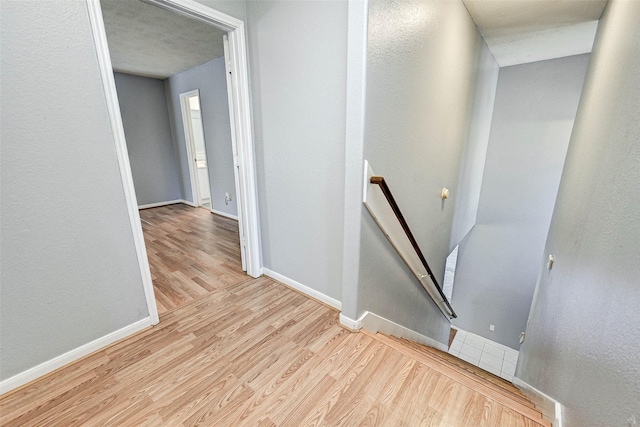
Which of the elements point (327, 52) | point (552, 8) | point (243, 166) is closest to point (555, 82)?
point (552, 8)

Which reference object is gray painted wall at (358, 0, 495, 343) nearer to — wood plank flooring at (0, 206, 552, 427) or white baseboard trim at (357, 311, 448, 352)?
white baseboard trim at (357, 311, 448, 352)

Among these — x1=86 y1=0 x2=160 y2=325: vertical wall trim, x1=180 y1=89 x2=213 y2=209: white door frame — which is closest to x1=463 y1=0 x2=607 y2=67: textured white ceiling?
x1=86 y1=0 x2=160 y2=325: vertical wall trim

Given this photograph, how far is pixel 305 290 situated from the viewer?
2.16 metres

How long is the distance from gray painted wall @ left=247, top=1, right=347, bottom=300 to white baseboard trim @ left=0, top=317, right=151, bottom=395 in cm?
111

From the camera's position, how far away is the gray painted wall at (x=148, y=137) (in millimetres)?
4535

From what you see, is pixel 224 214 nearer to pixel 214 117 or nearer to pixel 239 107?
pixel 214 117

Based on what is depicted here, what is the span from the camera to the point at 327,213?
188cm

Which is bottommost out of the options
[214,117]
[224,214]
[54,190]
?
[224,214]

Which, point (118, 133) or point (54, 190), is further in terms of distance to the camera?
point (118, 133)

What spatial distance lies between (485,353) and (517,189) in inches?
114

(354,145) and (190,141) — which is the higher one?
(190,141)

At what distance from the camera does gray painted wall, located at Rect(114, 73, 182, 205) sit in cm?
454

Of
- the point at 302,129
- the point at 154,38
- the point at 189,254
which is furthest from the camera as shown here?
the point at 154,38

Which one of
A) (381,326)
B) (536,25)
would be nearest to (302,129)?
(381,326)
